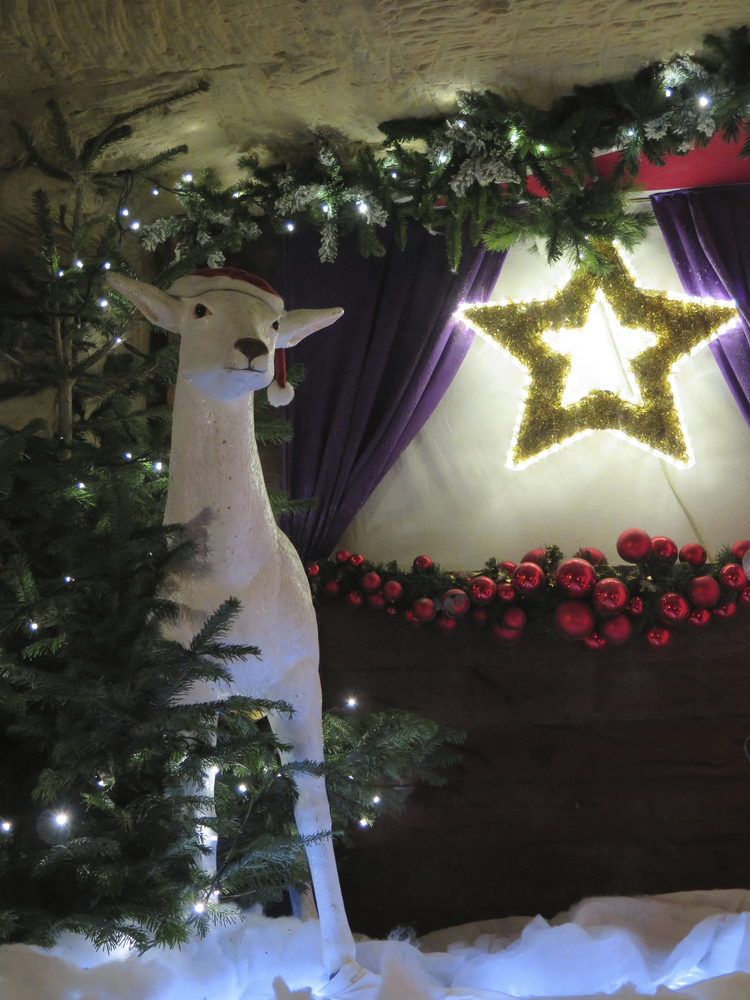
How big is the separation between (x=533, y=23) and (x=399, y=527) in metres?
1.57

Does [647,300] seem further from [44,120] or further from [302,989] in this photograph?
[302,989]

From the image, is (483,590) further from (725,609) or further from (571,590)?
(725,609)

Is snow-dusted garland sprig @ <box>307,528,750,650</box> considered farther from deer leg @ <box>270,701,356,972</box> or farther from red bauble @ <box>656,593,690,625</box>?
deer leg @ <box>270,701,356,972</box>

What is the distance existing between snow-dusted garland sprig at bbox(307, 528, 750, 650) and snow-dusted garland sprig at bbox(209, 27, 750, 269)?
0.95 metres

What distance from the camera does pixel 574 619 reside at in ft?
8.34

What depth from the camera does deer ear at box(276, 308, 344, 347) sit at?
6.09 feet

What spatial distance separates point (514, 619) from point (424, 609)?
273 mm

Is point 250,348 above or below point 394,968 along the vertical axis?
above

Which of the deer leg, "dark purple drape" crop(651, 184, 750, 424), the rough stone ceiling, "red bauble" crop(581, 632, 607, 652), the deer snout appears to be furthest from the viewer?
"dark purple drape" crop(651, 184, 750, 424)

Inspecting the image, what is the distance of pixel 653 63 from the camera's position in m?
2.50

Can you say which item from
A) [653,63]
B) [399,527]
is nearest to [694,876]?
[399,527]

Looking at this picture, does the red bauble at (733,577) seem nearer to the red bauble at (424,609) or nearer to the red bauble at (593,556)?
the red bauble at (593,556)

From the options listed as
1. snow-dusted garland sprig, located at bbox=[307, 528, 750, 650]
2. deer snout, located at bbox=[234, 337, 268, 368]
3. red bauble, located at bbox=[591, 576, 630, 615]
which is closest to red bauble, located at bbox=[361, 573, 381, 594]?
snow-dusted garland sprig, located at bbox=[307, 528, 750, 650]

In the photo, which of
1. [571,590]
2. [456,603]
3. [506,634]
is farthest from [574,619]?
[456,603]
